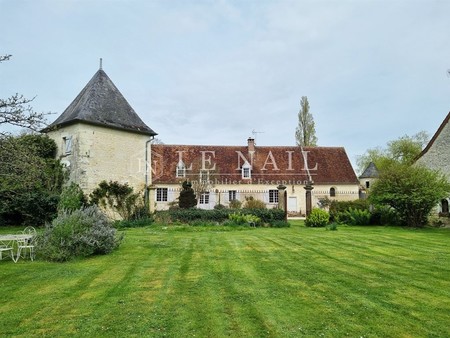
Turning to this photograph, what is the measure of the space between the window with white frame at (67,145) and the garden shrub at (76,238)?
11.1 meters

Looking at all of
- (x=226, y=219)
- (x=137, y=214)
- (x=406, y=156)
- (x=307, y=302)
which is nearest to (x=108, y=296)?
(x=307, y=302)

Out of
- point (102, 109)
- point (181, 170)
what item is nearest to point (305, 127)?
point (181, 170)

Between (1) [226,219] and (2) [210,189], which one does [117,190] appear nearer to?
(1) [226,219]

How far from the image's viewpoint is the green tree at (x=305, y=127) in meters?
38.3

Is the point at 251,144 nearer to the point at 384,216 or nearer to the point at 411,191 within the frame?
the point at 384,216

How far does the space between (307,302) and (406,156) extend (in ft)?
128

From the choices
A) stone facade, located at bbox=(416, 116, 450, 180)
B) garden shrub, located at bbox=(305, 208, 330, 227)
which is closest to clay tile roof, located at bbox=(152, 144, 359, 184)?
stone facade, located at bbox=(416, 116, 450, 180)

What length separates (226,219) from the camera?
53.4 feet

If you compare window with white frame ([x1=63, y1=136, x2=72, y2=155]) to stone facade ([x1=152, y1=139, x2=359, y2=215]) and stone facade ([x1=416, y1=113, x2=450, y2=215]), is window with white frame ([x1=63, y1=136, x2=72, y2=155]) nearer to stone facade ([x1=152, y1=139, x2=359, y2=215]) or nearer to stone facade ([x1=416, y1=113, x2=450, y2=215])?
stone facade ([x1=152, y1=139, x2=359, y2=215])

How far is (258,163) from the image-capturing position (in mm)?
28984

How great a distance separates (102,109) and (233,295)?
1647cm

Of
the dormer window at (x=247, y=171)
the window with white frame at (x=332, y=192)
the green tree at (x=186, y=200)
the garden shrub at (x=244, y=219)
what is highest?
the dormer window at (x=247, y=171)

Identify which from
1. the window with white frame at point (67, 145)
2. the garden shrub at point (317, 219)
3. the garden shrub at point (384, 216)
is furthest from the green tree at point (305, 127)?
the window with white frame at point (67, 145)

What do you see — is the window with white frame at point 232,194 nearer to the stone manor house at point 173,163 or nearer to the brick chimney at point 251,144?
the stone manor house at point 173,163
